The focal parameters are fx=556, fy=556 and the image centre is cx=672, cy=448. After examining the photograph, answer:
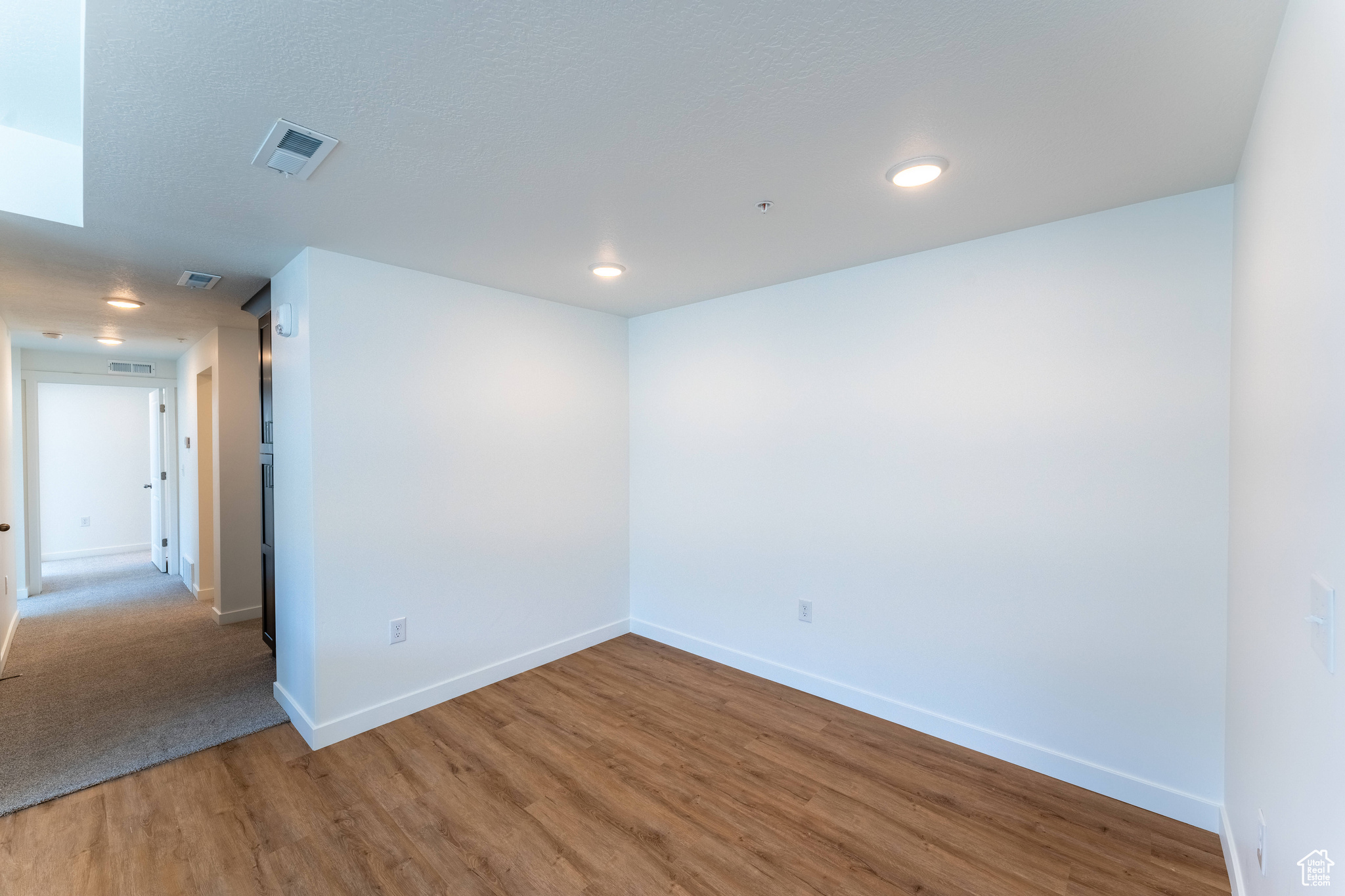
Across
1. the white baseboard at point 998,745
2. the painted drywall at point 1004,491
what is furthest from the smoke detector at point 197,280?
the white baseboard at point 998,745

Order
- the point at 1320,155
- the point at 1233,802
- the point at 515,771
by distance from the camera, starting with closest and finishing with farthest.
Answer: the point at 1320,155, the point at 1233,802, the point at 515,771

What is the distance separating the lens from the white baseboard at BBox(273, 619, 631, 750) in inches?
105

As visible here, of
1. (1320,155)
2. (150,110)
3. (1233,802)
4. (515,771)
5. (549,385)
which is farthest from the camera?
(549,385)

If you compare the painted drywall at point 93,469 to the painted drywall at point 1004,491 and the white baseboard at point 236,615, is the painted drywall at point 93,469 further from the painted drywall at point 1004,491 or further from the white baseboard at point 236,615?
the painted drywall at point 1004,491

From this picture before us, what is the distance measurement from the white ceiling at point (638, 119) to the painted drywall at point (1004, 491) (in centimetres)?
33

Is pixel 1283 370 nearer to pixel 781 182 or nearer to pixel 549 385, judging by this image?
pixel 781 182

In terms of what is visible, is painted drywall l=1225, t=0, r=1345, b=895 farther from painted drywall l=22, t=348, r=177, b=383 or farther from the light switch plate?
painted drywall l=22, t=348, r=177, b=383

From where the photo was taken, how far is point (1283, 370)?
4.22 feet

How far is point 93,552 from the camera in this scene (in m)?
7.06

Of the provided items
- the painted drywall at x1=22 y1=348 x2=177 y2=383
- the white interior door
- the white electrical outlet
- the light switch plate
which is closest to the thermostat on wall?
the light switch plate

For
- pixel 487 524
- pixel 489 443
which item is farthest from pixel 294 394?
pixel 487 524

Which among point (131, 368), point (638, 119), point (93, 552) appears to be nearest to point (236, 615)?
point (131, 368)

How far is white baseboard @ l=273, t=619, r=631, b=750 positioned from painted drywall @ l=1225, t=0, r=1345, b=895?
3.21 metres

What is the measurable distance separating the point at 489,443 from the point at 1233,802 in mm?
3520
